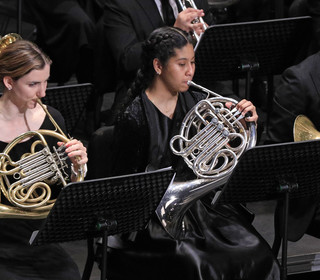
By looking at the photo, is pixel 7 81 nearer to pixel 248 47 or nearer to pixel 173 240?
pixel 173 240

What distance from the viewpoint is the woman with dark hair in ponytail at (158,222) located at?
3.39 meters

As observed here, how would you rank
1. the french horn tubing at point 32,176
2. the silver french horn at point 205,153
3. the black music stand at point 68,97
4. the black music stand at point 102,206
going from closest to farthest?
the black music stand at point 102,206 → the french horn tubing at point 32,176 → the silver french horn at point 205,153 → the black music stand at point 68,97

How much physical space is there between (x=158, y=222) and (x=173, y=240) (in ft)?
0.31

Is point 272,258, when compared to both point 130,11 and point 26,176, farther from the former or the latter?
point 130,11

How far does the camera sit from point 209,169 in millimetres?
3357

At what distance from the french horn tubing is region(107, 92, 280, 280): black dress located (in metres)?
0.45

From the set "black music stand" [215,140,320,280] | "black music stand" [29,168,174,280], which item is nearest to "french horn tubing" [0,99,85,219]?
"black music stand" [29,168,174,280]

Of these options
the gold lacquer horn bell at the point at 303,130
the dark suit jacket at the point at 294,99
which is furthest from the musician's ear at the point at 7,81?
the dark suit jacket at the point at 294,99

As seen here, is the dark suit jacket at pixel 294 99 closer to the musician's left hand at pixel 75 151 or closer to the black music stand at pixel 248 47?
the black music stand at pixel 248 47

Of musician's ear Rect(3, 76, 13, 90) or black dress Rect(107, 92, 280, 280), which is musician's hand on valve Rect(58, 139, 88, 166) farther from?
black dress Rect(107, 92, 280, 280)

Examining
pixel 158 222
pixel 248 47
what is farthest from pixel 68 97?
pixel 248 47

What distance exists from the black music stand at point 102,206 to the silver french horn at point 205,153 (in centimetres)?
28

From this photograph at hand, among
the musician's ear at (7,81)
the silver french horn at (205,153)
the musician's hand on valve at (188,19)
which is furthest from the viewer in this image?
the musician's hand on valve at (188,19)

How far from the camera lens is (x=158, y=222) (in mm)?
3453
